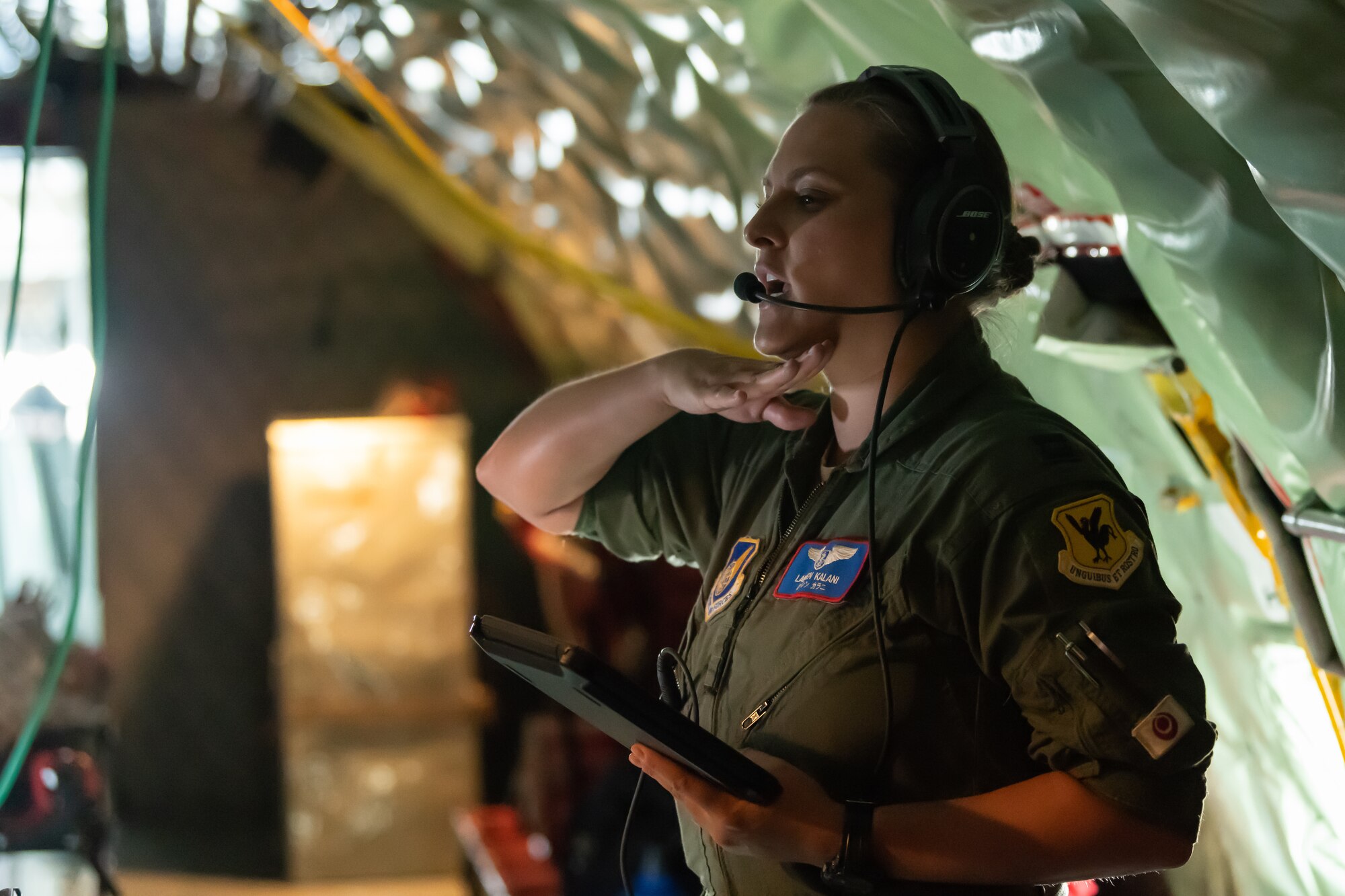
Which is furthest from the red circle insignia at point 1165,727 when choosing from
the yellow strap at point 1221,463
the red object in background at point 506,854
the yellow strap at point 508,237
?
the red object in background at point 506,854

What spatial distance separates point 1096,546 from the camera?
844 millimetres

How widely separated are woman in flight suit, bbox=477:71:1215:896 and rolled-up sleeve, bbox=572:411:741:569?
6 centimetres

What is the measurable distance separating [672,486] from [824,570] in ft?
0.98

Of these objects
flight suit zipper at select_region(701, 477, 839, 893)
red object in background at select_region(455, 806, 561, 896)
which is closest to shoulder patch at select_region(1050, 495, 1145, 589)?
flight suit zipper at select_region(701, 477, 839, 893)

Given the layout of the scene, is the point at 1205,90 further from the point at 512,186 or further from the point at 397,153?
the point at 397,153

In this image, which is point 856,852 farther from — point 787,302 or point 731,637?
point 787,302

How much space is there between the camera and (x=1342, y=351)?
1.00 m

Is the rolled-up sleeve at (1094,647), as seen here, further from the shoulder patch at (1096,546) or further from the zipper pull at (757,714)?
the zipper pull at (757,714)

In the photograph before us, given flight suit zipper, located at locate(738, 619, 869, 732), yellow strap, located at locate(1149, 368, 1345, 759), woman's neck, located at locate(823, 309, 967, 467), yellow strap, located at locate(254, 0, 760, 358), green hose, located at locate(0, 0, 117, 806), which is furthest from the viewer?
yellow strap, located at locate(254, 0, 760, 358)

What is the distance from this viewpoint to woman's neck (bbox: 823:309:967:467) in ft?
3.43

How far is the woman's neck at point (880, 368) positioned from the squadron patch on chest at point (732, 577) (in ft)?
0.39

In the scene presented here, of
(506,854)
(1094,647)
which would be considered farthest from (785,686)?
(506,854)

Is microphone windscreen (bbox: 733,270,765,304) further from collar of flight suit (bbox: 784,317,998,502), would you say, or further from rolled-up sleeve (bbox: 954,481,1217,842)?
rolled-up sleeve (bbox: 954,481,1217,842)

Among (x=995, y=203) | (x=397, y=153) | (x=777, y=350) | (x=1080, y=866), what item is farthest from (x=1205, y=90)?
(x=397, y=153)
